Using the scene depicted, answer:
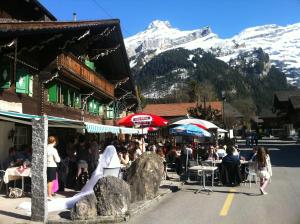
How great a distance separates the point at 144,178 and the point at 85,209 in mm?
3274

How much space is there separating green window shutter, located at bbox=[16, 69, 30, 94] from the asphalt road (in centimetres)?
750

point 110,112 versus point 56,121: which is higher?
point 110,112

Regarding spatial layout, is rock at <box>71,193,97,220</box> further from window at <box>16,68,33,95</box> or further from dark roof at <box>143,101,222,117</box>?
dark roof at <box>143,101,222,117</box>

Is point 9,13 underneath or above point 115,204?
above

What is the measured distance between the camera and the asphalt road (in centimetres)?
973

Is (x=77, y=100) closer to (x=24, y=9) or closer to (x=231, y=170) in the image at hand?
(x=24, y=9)

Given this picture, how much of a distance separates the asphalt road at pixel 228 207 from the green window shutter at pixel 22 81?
295 inches

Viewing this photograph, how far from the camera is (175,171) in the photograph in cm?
2091

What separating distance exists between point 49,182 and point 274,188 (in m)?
7.36

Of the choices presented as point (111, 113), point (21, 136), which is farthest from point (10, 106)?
point (111, 113)

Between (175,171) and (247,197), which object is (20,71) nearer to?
(175,171)

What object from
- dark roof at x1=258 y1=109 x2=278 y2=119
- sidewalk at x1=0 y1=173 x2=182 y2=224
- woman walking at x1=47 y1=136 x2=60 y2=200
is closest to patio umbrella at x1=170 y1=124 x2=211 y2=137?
sidewalk at x1=0 y1=173 x2=182 y2=224

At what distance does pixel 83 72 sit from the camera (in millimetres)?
24672

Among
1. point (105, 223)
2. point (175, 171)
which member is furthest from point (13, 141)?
point (105, 223)
